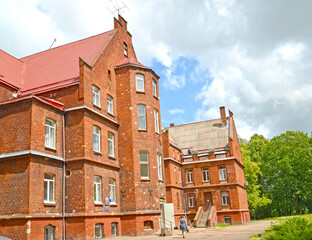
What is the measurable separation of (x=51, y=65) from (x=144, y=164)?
11.6 metres

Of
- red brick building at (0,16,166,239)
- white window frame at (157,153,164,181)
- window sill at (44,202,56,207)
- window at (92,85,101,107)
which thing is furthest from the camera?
white window frame at (157,153,164,181)

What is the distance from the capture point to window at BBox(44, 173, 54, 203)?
64.3 ft

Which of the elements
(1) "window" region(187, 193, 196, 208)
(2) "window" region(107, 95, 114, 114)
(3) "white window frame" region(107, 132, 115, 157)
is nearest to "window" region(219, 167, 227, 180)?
(1) "window" region(187, 193, 196, 208)

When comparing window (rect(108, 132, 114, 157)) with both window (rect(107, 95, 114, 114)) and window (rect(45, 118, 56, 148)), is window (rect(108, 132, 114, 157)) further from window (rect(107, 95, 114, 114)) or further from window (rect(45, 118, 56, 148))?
window (rect(45, 118, 56, 148))

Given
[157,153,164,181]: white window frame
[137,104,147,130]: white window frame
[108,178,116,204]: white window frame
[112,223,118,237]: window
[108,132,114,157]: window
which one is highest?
[137,104,147,130]: white window frame

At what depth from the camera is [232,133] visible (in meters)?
45.2

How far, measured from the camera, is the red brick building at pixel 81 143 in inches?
742

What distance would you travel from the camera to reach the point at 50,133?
2120 centimetres

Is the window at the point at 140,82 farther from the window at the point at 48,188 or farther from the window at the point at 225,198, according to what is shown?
the window at the point at 225,198

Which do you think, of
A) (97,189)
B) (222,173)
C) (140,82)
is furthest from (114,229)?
(222,173)

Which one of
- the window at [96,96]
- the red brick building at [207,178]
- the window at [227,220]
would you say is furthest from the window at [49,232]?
the window at [227,220]

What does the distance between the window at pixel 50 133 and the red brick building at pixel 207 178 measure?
19.2 metres

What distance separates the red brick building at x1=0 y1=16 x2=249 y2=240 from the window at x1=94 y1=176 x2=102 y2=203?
7cm

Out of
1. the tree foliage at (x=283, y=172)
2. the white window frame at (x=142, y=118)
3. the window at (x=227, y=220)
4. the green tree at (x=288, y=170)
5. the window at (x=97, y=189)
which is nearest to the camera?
the window at (x=97, y=189)
